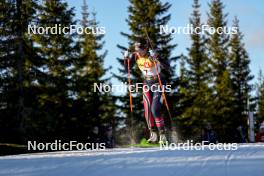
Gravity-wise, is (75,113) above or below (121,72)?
below

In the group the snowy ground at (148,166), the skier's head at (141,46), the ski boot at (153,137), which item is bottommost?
the snowy ground at (148,166)

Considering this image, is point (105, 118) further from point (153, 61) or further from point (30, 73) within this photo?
point (153, 61)

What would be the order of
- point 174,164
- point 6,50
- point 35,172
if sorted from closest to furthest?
point 35,172
point 174,164
point 6,50

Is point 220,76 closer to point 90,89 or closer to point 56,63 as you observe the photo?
point 90,89

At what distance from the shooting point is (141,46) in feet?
36.7

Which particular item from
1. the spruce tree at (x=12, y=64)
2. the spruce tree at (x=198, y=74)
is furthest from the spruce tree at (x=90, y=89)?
the spruce tree at (x=198, y=74)

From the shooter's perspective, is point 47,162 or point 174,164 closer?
point 174,164

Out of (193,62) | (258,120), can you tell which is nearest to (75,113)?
(193,62)

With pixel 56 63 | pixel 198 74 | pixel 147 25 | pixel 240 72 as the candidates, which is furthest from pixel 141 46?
pixel 240 72

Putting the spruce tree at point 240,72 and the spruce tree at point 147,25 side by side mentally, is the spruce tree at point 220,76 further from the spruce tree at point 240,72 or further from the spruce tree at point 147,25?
the spruce tree at point 147,25

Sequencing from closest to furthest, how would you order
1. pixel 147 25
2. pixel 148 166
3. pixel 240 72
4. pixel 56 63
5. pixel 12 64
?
pixel 148 166 → pixel 12 64 → pixel 56 63 → pixel 147 25 → pixel 240 72

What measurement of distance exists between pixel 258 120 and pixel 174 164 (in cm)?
5352

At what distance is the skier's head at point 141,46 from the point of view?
11.2 metres

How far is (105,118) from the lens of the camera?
32938mm
